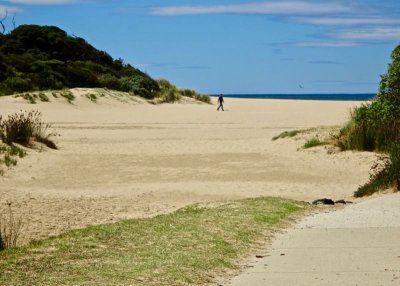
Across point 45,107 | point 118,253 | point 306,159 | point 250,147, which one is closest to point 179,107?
point 45,107

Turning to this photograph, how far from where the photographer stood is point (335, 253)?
8812mm

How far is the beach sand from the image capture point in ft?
50.3

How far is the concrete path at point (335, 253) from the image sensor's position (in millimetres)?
7520

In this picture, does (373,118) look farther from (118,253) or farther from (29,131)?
(118,253)

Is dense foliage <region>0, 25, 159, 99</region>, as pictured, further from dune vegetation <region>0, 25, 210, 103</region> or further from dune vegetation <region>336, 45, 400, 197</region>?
dune vegetation <region>336, 45, 400, 197</region>

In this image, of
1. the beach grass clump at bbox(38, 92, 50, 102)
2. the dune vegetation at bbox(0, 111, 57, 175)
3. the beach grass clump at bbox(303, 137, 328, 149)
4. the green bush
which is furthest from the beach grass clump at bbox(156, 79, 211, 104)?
the beach grass clump at bbox(303, 137, 328, 149)

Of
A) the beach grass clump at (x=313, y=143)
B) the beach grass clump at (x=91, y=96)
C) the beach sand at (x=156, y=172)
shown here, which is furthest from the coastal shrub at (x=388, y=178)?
the beach grass clump at (x=91, y=96)

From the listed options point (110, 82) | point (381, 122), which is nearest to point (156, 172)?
point (381, 122)

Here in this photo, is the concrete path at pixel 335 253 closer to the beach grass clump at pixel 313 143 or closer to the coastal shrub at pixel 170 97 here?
the beach grass clump at pixel 313 143

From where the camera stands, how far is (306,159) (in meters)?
23.7

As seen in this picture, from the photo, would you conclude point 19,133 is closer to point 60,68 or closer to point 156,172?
point 156,172

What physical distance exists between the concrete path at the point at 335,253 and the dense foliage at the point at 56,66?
134ft

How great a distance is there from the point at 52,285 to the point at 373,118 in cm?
1819

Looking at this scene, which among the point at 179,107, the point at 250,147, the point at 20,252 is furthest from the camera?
the point at 179,107
